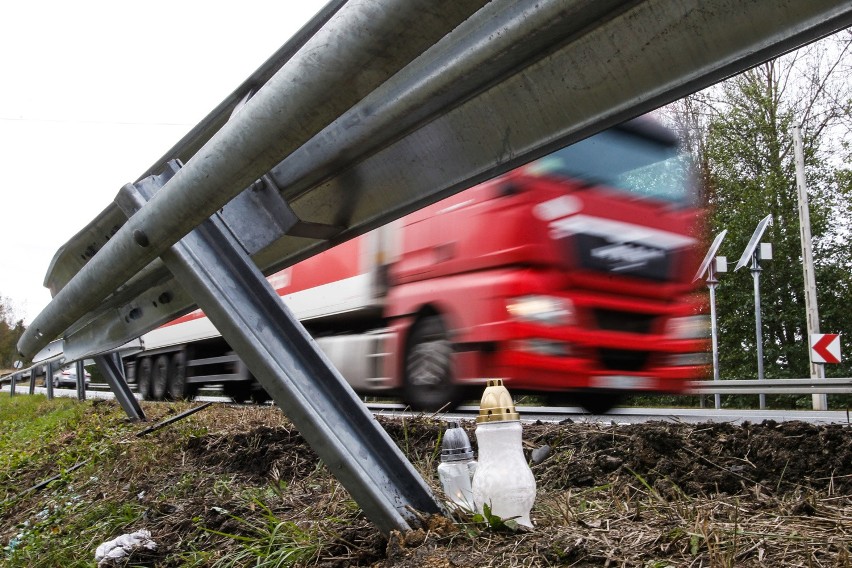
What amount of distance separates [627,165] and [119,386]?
5.07m

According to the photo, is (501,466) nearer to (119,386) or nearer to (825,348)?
(119,386)

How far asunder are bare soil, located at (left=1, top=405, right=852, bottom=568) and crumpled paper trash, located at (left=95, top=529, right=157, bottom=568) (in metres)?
0.05

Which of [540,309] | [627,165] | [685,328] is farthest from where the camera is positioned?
[685,328]

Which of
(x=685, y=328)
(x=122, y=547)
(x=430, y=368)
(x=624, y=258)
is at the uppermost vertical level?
(x=624, y=258)

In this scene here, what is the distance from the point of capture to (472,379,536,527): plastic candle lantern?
74.5 inches

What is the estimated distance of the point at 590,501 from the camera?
7.22 ft

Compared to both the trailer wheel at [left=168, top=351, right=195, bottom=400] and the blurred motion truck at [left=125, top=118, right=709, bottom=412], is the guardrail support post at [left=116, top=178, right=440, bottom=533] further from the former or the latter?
the trailer wheel at [left=168, top=351, right=195, bottom=400]

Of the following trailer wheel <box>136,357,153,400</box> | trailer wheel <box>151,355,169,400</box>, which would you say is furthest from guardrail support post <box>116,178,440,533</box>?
trailer wheel <box>136,357,153,400</box>

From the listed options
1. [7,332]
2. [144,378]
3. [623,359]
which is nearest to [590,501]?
[623,359]

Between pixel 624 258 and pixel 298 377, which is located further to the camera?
pixel 624 258

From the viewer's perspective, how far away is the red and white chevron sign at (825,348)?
11773mm

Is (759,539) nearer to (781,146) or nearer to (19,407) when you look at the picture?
(19,407)

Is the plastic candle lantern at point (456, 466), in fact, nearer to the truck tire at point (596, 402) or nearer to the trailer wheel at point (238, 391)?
the truck tire at point (596, 402)

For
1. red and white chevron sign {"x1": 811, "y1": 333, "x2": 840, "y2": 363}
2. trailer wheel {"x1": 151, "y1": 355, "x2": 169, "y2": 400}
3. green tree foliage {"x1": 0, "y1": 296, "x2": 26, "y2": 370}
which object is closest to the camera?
red and white chevron sign {"x1": 811, "y1": 333, "x2": 840, "y2": 363}
